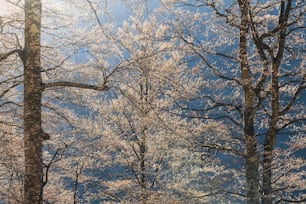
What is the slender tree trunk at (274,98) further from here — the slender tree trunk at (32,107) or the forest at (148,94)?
the slender tree trunk at (32,107)

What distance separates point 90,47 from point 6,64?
108 cm

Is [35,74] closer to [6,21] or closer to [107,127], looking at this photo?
[6,21]

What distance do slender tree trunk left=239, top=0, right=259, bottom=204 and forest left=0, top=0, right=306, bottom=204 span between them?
20mm

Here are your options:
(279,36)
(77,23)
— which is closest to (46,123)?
(77,23)

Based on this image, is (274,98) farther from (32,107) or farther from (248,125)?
(32,107)

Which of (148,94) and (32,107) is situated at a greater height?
(148,94)

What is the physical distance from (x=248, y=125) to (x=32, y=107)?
4.10 m

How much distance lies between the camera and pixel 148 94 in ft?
33.7

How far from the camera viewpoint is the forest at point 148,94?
4020 mm

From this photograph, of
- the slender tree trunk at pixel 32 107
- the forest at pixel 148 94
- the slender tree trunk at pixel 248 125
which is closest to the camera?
the slender tree trunk at pixel 32 107

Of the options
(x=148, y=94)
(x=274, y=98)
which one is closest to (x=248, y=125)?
(x=274, y=98)

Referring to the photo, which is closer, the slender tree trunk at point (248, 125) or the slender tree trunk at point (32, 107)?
the slender tree trunk at point (32, 107)

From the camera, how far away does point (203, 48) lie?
691 cm

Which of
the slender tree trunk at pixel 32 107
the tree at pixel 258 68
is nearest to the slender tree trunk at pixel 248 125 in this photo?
the tree at pixel 258 68
